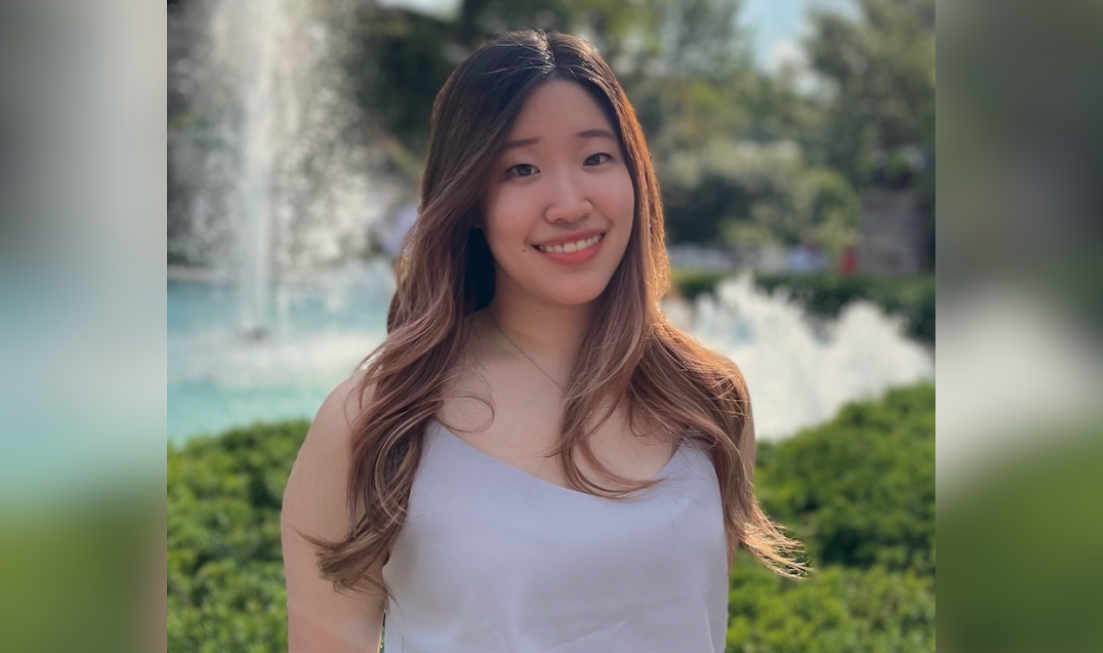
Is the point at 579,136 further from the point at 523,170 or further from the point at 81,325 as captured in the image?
the point at 81,325

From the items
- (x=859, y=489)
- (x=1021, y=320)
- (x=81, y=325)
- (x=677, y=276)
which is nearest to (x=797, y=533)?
(x=859, y=489)

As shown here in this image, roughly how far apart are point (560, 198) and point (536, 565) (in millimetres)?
617

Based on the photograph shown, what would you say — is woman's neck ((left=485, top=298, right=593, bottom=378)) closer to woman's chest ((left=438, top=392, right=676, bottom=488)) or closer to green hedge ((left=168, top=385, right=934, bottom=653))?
woman's chest ((left=438, top=392, right=676, bottom=488))

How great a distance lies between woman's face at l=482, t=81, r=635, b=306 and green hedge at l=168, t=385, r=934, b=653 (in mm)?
2563

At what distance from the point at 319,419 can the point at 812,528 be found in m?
3.85

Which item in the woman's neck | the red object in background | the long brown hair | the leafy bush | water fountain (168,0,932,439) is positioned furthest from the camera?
the red object in background

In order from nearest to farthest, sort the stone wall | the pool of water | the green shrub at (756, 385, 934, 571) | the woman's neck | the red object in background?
the woman's neck → the green shrub at (756, 385, 934, 571) → the pool of water → the stone wall → the red object in background

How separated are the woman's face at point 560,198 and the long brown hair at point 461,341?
0.03 metres

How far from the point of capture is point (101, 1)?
810mm

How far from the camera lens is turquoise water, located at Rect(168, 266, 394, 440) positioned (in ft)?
28.3

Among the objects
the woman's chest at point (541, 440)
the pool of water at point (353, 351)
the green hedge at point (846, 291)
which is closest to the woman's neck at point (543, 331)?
the woman's chest at point (541, 440)

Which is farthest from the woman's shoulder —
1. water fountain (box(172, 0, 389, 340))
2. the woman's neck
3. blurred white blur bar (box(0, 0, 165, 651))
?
water fountain (box(172, 0, 389, 340))

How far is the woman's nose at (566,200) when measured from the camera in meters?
1.69

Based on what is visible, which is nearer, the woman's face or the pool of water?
the woman's face
